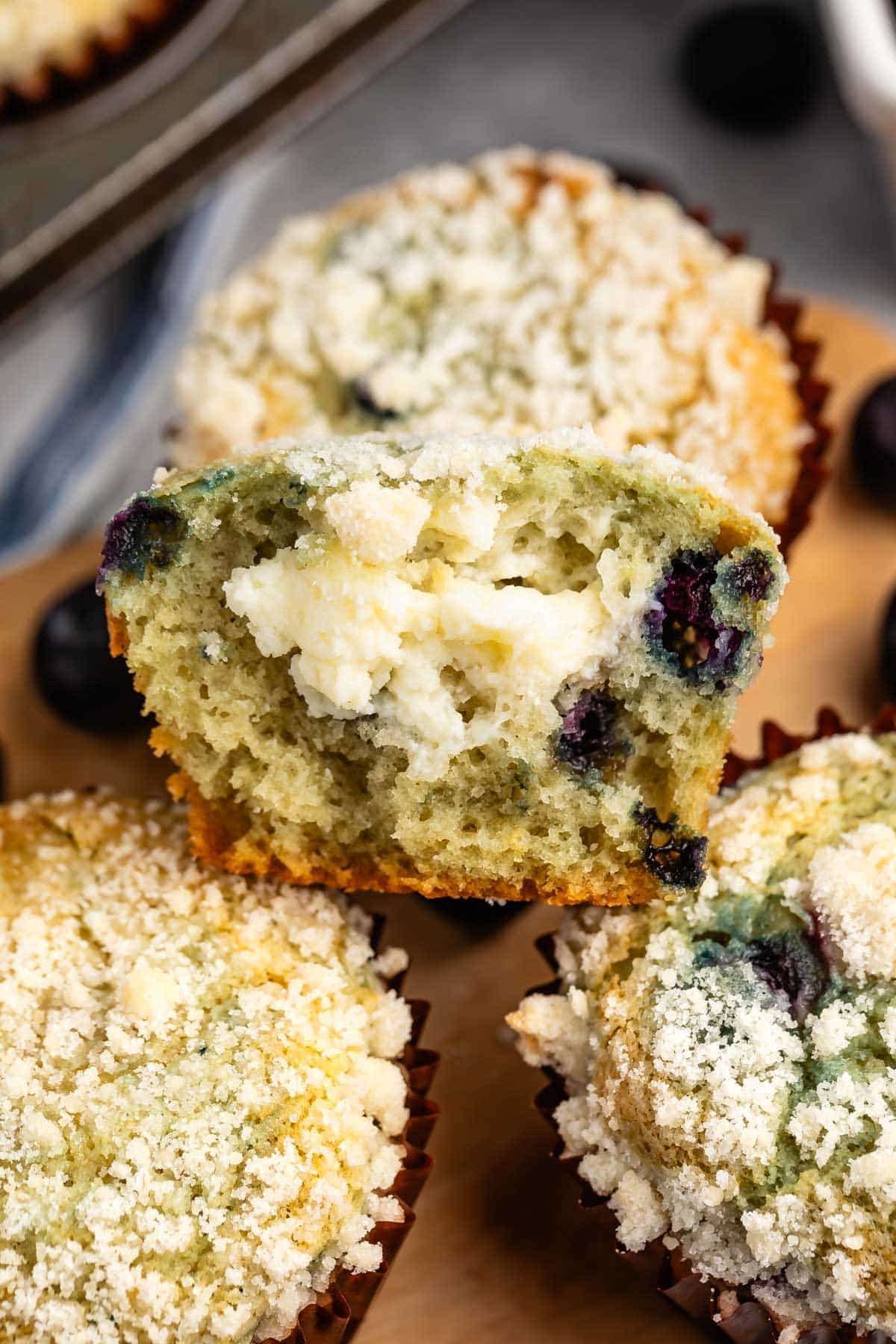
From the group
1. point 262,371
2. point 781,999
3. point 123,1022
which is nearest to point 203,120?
point 262,371

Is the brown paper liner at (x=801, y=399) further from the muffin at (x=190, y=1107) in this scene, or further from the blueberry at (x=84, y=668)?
the blueberry at (x=84, y=668)

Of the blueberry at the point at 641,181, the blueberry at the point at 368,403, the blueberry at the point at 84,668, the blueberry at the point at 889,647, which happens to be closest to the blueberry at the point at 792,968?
the blueberry at the point at 889,647

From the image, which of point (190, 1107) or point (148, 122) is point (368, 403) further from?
point (190, 1107)

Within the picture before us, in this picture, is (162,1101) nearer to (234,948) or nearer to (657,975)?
(234,948)

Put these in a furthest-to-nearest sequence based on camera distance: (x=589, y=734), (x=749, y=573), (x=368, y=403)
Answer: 1. (x=368, y=403)
2. (x=589, y=734)
3. (x=749, y=573)

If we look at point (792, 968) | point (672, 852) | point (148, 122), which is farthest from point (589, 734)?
point (148, 122)
